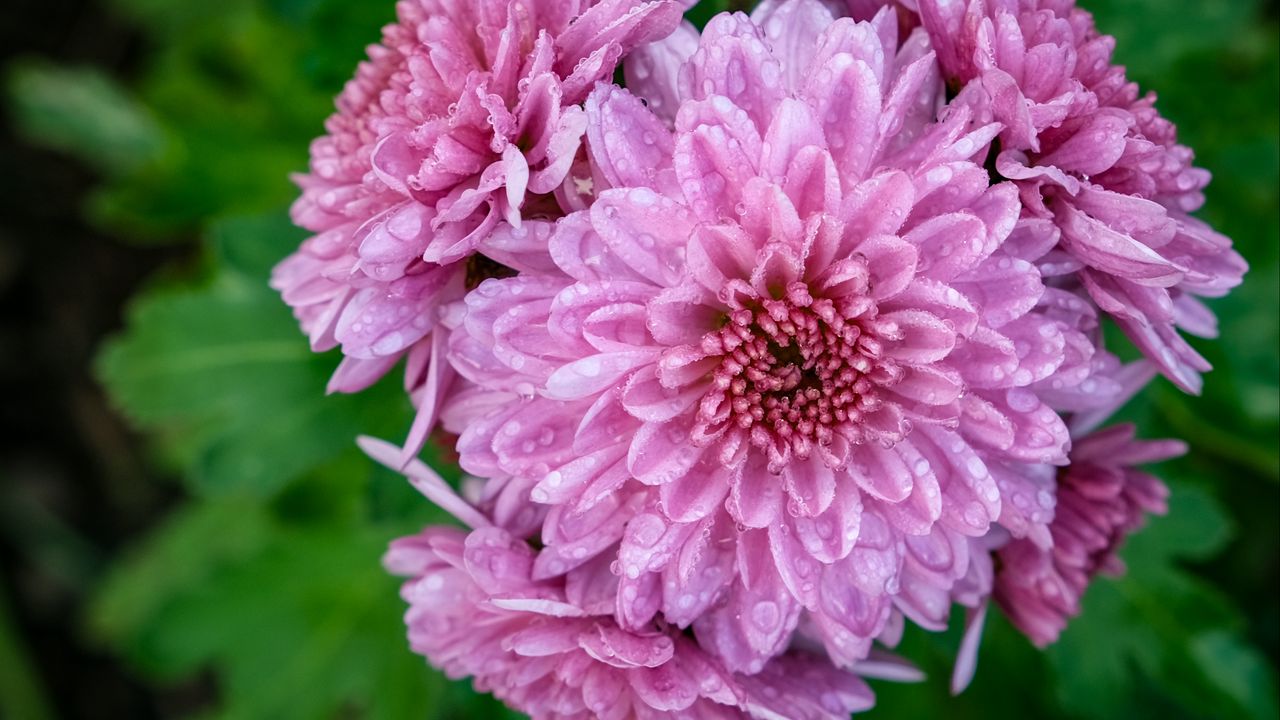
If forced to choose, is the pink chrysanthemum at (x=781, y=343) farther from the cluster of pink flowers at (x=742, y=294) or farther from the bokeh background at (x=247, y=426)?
the bokeh background at (x=247, y=426)

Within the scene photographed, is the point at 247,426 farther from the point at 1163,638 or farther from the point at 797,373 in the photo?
the point at 1163,638

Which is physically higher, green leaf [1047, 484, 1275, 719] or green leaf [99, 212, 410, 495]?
green leaf [1047, 484, 1275, 719]

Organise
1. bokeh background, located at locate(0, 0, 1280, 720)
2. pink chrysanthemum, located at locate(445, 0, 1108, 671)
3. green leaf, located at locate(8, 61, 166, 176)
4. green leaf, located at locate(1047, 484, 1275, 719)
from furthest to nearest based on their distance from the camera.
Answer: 1. green leaf, located at locate(8, 61, 166, 176)
2. bokeh background, located at locate(0, 0, 1280, 720)
3. green leaf, located at locate(1047, 484, 1275, 719)
4. pink chrysanthemum, located at locate(445, 0, 1108, 671)

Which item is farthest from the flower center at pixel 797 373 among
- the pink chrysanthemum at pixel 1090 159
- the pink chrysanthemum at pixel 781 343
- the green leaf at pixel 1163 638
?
the green leaf at pixel 1163 638

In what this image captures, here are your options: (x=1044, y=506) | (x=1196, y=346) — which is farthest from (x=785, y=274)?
(x=1196, y=346)

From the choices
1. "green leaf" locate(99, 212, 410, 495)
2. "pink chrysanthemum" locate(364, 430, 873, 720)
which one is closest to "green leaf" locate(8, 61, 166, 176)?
"green leaf" locate(99, 212, 410, 495)

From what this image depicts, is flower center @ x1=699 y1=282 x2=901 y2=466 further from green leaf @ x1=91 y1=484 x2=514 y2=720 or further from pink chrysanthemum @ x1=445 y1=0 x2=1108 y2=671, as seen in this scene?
green leaf @ x1=91 y1=484 x2=514 y2=720

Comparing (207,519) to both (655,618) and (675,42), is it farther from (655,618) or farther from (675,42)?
(675,42)
